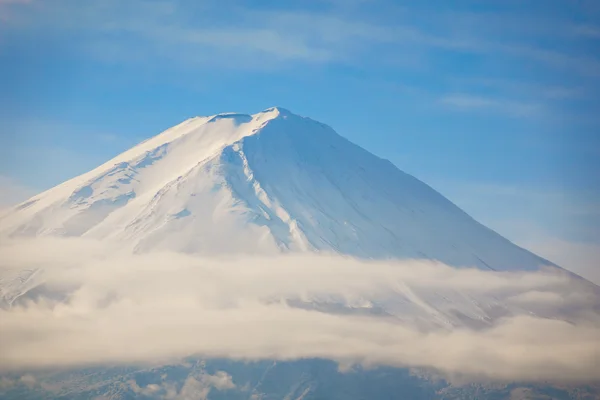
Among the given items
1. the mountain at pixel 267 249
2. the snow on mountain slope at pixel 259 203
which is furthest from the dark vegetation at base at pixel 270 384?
the snow on mountain slope at pixel 259 203

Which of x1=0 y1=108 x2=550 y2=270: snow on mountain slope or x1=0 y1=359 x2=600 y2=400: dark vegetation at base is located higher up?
x1=0 y1=108 x2=550 y2=270: snow on mountain slope

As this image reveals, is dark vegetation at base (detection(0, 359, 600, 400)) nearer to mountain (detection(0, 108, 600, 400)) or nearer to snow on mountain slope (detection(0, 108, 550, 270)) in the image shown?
mountain (detection(0, 108, 600, 400))

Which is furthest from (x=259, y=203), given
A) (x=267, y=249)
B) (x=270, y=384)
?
(x=270, y=384)

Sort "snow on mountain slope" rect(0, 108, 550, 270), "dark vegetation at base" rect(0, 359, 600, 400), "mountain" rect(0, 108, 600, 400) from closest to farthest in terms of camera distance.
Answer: "dark vegetation at base" rect(0, 359, 600, 400)
"mountain" rect(0, 108, 600, 400)
"snow on mountain slope" rect(0, 108, 550, 270)

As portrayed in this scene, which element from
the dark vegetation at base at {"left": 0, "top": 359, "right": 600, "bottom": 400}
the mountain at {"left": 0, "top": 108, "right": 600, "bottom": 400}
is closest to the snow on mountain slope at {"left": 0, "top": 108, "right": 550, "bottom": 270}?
the mountain at {"left": 0, "top": 108, "right": 600, "bottom": 400}

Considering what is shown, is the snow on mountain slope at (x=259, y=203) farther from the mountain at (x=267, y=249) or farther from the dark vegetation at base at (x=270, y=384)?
the dark vegetation at base at (x=270, y=384)

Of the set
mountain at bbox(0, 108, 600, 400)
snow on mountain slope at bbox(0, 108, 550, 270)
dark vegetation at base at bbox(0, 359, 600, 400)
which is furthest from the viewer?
snow on mountain slope at bbox(0, 108, 550, 270)

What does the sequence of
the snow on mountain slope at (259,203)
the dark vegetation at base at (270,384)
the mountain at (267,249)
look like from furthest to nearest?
1. the snow on mountain slope at (259,203)
2. the mountain at (267,249)
3. the dark vegetation at base at (270,384)

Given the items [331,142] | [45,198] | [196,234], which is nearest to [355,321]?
[196,234]

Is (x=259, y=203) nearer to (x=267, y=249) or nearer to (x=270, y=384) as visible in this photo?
(x=267, y=249)

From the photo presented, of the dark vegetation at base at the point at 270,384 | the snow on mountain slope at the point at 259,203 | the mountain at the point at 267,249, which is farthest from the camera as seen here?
the snow on mountain slope at the point at 259,203
